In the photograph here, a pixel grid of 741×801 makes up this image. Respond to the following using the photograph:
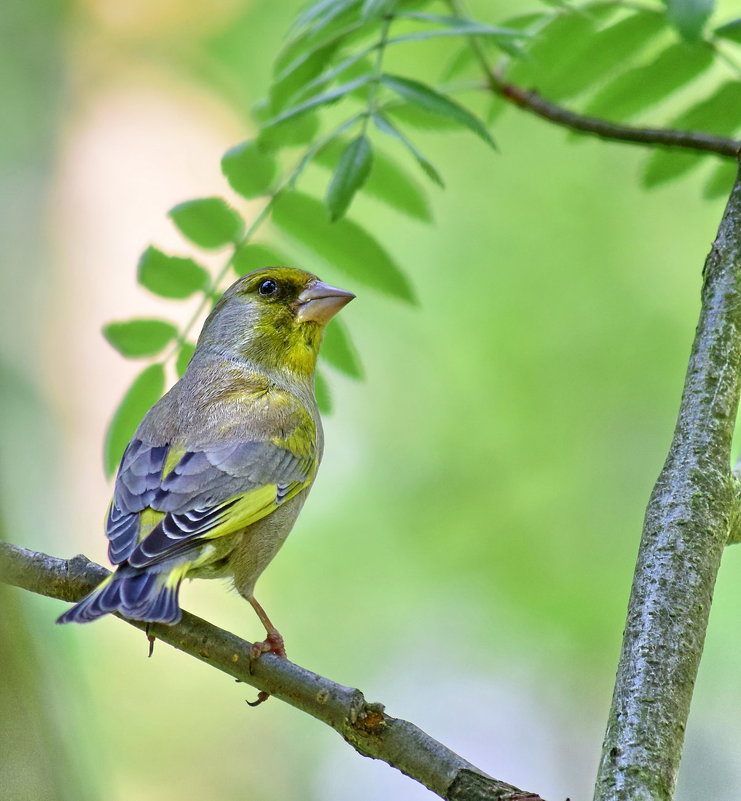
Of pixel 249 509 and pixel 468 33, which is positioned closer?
pixel 468 33

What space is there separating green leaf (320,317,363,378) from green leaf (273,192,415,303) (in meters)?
0.28

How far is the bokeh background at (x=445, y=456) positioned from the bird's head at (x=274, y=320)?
1.31 metres

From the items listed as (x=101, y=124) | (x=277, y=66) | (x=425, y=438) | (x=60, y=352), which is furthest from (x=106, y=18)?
(x=277, y=66)

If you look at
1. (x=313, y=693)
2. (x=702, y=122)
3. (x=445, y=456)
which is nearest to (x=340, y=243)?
(x=702, y=122)

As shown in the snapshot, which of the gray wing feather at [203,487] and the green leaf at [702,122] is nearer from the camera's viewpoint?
the gray wing feather at [203,487]

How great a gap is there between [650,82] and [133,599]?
2.59 meters

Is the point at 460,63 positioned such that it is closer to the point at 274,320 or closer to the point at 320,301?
the point at 320,301

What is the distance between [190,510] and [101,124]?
5.07 m

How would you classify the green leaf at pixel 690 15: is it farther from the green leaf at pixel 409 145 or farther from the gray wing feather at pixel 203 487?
the gray wing feather at pixel 203 487

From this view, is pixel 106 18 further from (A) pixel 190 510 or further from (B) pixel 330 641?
(A) pixel 190 510

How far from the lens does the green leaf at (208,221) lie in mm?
4023

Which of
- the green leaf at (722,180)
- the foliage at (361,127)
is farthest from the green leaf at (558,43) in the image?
the green leaf at (722,180)

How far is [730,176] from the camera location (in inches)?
159

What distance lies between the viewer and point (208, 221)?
159 inches
